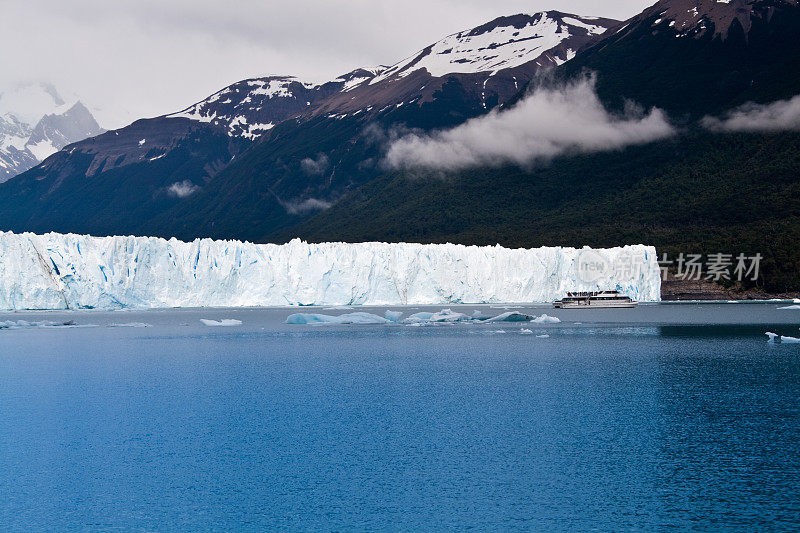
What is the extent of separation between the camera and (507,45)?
16175 centimetres

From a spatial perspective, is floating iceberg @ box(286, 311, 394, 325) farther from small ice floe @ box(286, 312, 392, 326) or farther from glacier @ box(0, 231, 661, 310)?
glacier @ box(0, 231, 661, 310)

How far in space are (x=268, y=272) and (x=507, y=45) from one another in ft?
398

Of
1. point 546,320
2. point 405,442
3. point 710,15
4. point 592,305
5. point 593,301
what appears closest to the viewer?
point 405,442

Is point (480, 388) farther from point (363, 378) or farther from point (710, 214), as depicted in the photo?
point (710, 214)

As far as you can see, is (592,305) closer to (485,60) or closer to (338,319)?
(338,319)

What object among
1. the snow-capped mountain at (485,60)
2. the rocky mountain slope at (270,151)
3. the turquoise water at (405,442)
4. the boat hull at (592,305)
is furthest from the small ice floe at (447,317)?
the snow-capped mountain at (485,60)

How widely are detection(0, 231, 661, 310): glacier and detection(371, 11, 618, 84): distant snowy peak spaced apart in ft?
314

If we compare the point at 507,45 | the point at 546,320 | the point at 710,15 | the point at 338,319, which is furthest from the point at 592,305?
the point at 507,45

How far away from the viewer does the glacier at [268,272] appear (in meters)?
50.0

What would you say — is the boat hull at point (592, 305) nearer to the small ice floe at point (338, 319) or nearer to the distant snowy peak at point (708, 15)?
the small ice floe at point (338, 319)

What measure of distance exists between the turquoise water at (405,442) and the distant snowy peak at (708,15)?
92.9 m

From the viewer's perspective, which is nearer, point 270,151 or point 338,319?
point 338,319

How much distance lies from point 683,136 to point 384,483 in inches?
3530

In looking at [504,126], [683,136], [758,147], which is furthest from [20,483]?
[504,126]
